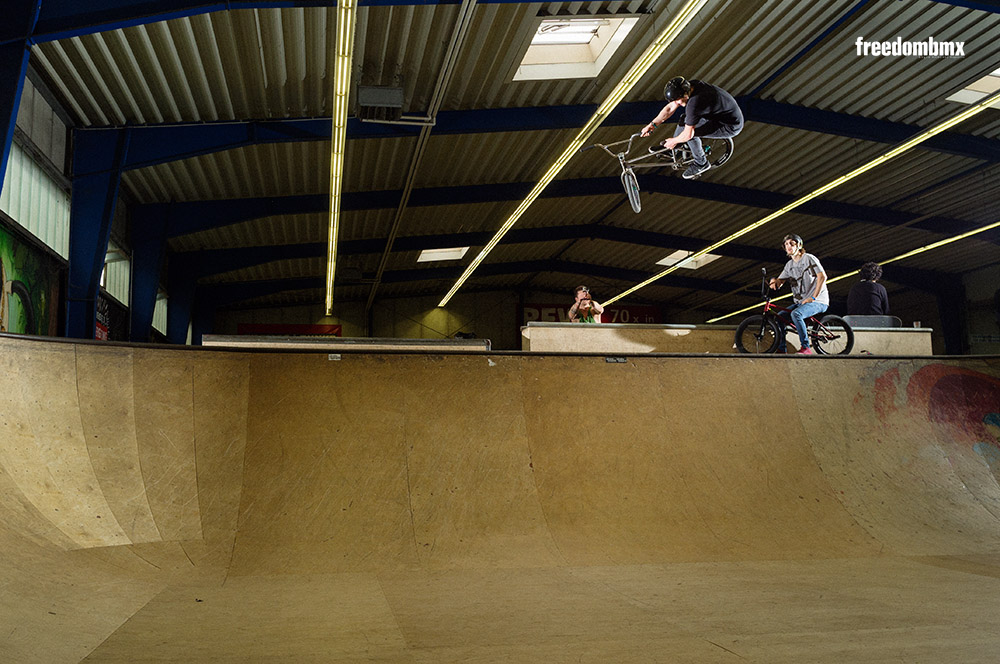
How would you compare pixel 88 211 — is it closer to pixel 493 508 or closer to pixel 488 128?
pixel 488 128

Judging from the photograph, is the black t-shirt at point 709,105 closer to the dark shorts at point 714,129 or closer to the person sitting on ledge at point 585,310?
the dark shorts at point 714,129

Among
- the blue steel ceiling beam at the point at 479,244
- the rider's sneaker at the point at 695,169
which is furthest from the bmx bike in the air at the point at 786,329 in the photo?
the blue steel ceiling beam at the point at 479,244

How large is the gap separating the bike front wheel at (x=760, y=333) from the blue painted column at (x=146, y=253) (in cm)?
1085

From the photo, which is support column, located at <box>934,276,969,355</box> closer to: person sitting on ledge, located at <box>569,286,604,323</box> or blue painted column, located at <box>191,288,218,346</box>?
person sitting on ledge, located at <box>569,286,604,323</box>

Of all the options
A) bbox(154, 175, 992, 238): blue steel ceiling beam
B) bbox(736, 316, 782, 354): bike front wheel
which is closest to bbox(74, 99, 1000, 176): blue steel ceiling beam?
bbox(154, 175, 992, 238): blue steel ceiling beam

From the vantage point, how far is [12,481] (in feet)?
11.2

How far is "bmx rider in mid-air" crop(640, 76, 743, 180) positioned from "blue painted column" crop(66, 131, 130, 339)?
7.71 meters

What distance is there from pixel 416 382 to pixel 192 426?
139cm

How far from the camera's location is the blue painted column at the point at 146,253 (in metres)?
13.5

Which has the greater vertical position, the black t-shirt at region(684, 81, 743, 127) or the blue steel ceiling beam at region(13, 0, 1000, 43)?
the blue steel ceiling beam at region(13, 0, 1000, 43)

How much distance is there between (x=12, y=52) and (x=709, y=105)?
6449 mm

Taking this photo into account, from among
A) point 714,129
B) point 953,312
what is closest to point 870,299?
point 714,129

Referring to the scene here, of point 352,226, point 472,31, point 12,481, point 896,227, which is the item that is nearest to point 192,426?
point 12,481

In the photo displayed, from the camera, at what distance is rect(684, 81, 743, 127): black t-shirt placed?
6691mm
